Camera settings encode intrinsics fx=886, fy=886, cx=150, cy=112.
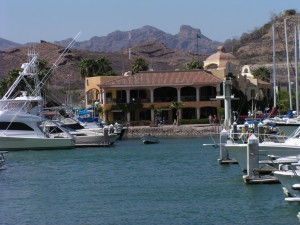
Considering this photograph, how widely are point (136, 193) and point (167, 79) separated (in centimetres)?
7384

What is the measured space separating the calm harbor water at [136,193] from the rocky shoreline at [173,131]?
38539 millimetres

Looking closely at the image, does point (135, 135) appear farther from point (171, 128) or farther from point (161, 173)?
point (161, 173)

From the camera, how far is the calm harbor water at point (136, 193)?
35.6 metres

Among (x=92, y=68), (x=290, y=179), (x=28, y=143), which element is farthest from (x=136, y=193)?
(x=92, y=68)

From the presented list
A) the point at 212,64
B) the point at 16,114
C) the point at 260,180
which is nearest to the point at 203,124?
the point at 212,64

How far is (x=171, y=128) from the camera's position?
356 ft

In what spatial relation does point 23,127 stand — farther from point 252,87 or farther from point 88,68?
point 88,68

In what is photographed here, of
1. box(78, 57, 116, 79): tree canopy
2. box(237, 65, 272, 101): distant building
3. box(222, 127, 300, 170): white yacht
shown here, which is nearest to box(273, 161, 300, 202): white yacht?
box(222, 127, 300, 170): white yacht

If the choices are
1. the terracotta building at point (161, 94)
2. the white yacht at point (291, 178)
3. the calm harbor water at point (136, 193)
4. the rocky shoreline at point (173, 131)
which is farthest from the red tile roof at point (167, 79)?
the white yacht at point (291, 178)

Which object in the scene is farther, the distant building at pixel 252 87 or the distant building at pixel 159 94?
the distant building at pixel 252 87

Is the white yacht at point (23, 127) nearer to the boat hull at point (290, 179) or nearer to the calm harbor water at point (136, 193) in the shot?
the calm harbor water at point (136, 193)

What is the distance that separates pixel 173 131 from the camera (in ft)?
354

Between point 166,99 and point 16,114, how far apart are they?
4373 cm

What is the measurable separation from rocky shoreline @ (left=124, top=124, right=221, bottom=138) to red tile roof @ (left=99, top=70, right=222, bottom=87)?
8521mm
